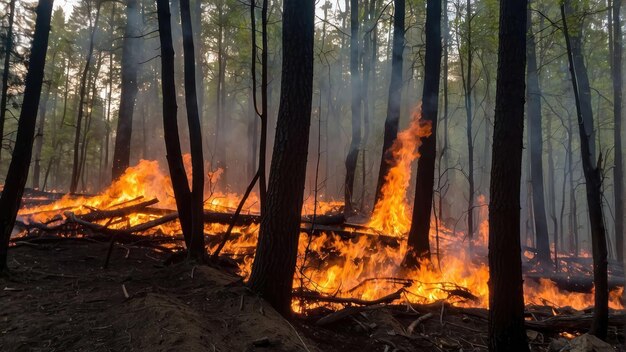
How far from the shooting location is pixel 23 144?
5.60 m

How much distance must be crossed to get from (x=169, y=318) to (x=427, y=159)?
6.50 metres

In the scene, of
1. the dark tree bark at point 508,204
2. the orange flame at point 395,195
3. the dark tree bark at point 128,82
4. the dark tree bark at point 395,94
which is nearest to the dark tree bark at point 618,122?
the dark tree bark at point 395,94

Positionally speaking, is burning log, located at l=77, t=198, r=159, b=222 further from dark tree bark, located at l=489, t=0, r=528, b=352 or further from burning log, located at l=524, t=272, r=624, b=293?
burning log, located at l=524, t=272, r=624, b=293

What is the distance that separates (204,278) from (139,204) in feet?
14.9

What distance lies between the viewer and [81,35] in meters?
30.7

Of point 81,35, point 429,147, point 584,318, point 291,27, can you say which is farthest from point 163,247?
point 81,35

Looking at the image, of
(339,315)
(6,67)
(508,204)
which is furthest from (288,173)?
(6,67)

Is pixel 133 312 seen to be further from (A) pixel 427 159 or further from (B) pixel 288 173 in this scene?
(A) pixel 427 159

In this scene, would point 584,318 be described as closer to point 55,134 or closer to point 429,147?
point 429,147

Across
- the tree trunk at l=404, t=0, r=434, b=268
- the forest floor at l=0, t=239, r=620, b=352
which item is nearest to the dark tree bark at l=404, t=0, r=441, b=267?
the tree trunk at l=404, t=0, r=434, b=268

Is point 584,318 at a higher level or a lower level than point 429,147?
lower

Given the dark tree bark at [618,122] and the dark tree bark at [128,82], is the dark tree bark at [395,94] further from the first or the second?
the dark tree bark at [618,122]

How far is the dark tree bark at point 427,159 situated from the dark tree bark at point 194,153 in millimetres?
4615

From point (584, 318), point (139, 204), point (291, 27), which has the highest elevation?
point (291, 27)
